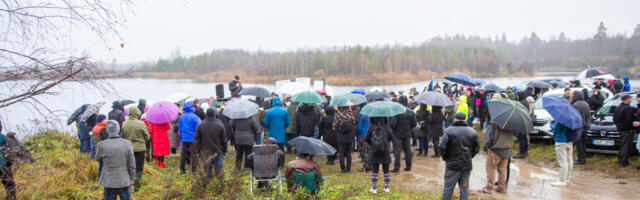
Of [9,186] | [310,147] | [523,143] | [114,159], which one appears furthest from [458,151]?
[9,186]

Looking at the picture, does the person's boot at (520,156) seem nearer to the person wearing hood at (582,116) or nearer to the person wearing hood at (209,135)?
the person wearing hood at (582,116)

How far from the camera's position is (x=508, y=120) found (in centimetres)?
609

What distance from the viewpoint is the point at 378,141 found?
646cm

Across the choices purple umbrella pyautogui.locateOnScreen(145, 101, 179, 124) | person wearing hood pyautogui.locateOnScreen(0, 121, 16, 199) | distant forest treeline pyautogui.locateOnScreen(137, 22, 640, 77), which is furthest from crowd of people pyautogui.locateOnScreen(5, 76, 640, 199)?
distant forest treeline pyautogui.locateOnScreen(137, 22, 640, 77)

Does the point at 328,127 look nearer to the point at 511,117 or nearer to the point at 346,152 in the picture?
the point at 346,152

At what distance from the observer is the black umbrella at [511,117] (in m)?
6.07

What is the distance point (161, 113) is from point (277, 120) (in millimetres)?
2330

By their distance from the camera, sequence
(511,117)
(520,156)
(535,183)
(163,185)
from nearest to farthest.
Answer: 1. (511,117)
2. (163,185)
3. (535,183)
4. (520,156)

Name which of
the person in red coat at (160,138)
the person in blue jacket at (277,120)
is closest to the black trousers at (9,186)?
the person in red coat at (160,138)

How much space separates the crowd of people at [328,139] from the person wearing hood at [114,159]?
1cm

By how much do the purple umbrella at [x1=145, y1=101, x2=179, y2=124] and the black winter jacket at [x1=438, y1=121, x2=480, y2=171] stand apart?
16.9 ft

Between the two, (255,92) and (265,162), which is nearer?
(265,162)

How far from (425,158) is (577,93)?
11.1 ft

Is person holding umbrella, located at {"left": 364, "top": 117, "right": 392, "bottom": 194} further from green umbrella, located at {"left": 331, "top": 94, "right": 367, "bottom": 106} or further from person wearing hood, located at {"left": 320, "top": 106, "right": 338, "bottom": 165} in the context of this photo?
person wearing hood, located at {"left": 320, "top": 106, "right": 338, "bottom": 165}
